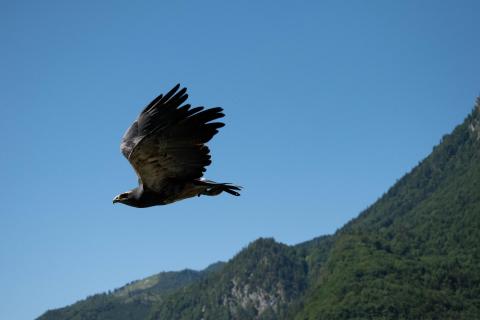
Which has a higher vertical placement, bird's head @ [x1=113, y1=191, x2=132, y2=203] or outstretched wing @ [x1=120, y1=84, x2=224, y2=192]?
outstretched wing @ [x1=120, y1=84, x2=224, y2=192]

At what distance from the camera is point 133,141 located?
9.63 m

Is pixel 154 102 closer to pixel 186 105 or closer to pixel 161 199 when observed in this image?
pixel 186 105

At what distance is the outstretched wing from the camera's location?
9398 millimetres

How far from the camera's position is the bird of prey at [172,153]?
9367 mm

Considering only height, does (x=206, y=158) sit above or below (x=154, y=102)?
below

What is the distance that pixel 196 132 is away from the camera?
9.45 m

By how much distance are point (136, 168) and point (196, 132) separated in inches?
34.2

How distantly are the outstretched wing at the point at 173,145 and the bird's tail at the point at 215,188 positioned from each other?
14 centimetres

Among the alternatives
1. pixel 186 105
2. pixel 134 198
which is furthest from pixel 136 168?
pixel 186 105

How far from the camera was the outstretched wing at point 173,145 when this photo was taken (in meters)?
9.40

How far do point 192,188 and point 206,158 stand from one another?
1.37 ft

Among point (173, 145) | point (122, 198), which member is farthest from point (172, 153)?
point (122, 198)

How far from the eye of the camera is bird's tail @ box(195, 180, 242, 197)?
9395mm

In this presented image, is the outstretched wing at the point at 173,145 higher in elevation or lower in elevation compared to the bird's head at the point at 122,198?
higher
